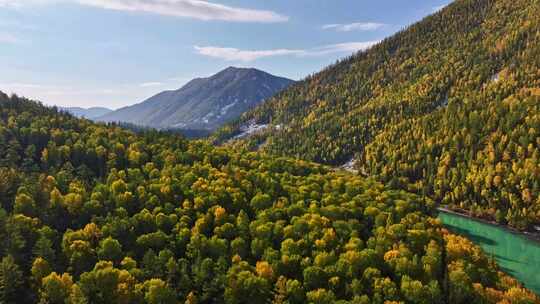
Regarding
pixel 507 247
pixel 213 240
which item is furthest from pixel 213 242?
pixel 507 247

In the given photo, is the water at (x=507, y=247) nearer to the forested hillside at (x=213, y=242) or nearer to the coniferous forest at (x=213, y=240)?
the coniferous forest at (x=213, y=240)

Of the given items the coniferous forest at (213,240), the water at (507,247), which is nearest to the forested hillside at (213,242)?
the coniferous forest at (213,240)

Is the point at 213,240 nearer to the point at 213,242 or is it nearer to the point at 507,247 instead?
the point at 213,242

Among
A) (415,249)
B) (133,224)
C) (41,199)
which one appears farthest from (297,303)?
(41,199)

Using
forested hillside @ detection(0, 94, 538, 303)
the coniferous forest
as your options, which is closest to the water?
the coniferous forest

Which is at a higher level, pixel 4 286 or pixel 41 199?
pixel 41 199

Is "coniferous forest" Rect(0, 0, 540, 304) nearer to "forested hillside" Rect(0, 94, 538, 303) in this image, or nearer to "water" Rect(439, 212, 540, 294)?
"forested hillside" Rect(0, 94, 538, 303)

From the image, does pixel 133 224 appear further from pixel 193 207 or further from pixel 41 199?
pixel 41 199
